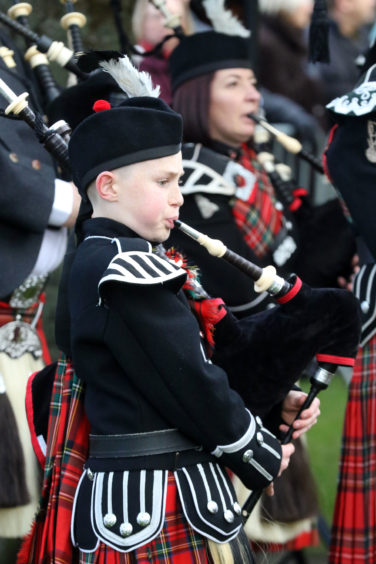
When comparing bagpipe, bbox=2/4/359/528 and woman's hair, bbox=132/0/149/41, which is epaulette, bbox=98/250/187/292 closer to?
bagpipe, bbox=2/4/359/528

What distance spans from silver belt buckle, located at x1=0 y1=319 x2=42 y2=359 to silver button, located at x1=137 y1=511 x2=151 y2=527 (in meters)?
1.16

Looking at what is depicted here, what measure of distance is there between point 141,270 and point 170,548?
62cm

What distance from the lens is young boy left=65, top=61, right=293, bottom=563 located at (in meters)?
1.95

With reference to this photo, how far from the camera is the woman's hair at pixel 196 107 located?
330 cm

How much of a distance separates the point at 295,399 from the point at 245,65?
1490 mm

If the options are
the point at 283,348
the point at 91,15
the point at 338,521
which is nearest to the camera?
the point at 283,348

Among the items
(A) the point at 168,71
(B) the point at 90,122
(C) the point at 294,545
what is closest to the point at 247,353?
(B) the point at 90,122

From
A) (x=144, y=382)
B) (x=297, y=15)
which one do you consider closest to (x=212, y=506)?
(x=144, y=382)

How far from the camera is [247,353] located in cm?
228

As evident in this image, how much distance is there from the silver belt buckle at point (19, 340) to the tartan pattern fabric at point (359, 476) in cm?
112

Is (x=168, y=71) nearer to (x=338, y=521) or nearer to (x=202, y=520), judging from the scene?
(x=338, y=521)

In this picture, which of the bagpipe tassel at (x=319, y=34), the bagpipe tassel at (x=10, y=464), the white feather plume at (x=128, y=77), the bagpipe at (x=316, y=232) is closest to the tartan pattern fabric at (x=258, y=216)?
the bagpipe at (x=316, y=232)

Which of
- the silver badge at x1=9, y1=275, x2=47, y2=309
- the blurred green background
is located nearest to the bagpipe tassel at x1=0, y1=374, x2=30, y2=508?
the silver badge at x1=9, y1=275, x2=47, y2=309

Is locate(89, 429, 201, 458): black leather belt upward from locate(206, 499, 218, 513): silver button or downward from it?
upward
